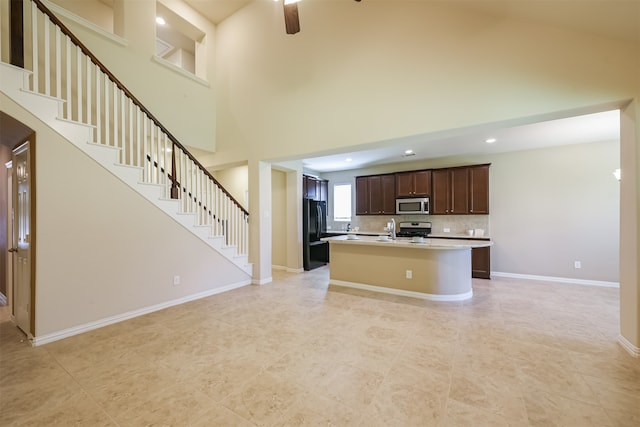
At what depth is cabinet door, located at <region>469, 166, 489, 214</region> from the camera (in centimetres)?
553

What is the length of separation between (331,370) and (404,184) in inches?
203

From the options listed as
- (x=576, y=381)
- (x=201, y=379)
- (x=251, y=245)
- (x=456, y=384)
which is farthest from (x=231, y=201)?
(x=576, y=381)

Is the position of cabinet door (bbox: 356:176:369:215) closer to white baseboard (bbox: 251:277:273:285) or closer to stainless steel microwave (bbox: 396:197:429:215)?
stainless steel microwave (bbox: 396:197:429:215)

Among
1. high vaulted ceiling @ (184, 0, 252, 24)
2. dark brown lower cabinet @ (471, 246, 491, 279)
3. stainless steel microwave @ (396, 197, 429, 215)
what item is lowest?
dark brown lower cabinet @ (471, 246, 491, 279)

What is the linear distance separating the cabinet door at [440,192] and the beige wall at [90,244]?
525 centimetres

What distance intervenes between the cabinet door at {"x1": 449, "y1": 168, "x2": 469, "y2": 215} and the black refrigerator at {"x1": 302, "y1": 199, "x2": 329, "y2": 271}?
3061 millimetres

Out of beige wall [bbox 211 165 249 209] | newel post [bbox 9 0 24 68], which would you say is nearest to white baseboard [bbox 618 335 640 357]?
beige wall [bbox 211 165 249 209]

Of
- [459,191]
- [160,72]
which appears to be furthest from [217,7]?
[459,191]

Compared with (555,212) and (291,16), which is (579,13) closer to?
(291,16)

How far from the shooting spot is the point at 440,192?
19.6 ft

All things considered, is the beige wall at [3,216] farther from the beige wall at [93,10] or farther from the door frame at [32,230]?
the beige wall at [93,10]

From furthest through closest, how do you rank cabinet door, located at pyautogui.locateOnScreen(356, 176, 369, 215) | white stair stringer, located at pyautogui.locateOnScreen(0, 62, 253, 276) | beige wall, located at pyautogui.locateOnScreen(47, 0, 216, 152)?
1. cabinet door, located at pyautogui.locateOnScreen(356, 176, 369, 215)
2. beige wall, located at pyautogui.locateOnScreen(47, 0, 216, 152)
3. white stair stringer, located at pyautogui.locateOnScreen(0, 62, 253, 276)

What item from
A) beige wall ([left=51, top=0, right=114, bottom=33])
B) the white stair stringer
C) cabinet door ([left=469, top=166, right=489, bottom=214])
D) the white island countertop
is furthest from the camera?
cabinet door ([left=469, top=166, right=489, bottom=214])

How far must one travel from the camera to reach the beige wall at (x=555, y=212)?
478cm
